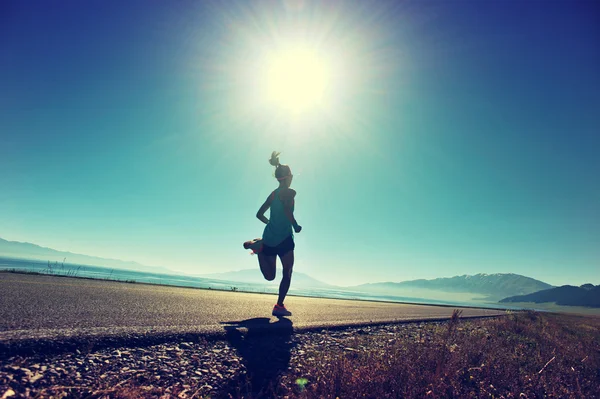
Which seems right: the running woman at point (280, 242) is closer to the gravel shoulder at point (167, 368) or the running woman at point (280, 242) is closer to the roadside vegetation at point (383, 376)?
the roadside vegetation at point (383, 376)

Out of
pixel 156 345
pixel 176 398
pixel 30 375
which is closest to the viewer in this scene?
pixel 30 375

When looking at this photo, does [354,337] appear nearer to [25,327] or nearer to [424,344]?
[424,344]

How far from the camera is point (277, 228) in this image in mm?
4594

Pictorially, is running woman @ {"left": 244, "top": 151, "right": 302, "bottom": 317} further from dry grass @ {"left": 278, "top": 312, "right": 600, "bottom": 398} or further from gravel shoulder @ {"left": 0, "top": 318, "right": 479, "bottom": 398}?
gravel shoulder @ {"left": 0, "top": 318, "right": 479, "bottom": 398}

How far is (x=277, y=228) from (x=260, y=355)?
2.37 metres

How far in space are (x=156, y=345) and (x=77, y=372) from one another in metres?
0.70

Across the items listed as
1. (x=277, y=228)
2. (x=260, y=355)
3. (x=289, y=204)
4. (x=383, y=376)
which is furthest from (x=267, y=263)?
(x=383, y=376)

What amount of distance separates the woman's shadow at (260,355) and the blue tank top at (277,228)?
145 centimetres

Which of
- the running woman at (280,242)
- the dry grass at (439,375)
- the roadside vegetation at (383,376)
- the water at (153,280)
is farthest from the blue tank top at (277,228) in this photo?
the water at (153,280)

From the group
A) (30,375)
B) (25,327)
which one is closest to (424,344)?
(30,375)

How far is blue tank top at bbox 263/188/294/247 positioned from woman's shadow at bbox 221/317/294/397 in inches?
57.1

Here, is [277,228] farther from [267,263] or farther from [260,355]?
[260,355]

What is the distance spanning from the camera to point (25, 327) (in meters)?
2.11

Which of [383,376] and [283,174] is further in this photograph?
[283,174]
